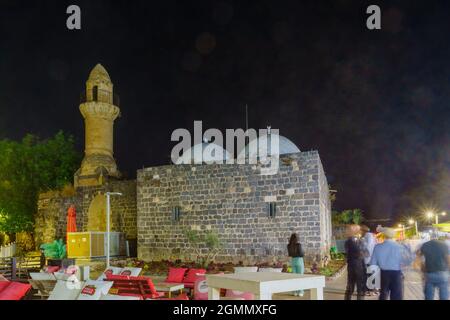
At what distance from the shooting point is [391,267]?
21.5 ft

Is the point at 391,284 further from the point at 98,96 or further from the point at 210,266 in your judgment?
the point at 98,96

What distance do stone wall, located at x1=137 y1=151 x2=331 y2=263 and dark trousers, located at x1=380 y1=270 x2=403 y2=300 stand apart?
7.49 meters

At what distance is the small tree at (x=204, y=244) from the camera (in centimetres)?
1538

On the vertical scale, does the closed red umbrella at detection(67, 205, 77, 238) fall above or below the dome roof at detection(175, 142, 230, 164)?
below

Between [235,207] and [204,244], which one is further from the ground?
[235,207]

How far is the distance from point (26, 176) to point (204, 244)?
1964cm

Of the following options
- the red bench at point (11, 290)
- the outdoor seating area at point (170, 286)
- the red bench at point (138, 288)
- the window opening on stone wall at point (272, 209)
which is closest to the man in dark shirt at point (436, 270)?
the outdoor seating area at point (170, 286)

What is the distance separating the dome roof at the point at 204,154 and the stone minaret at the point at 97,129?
5551 mm

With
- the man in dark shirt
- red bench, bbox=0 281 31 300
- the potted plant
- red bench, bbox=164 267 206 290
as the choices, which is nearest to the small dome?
the potted plant

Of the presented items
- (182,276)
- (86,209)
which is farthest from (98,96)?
(182,276)

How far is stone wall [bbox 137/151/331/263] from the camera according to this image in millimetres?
14383

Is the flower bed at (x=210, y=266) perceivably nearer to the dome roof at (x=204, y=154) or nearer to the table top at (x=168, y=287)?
the table top at (x=168, y=287)

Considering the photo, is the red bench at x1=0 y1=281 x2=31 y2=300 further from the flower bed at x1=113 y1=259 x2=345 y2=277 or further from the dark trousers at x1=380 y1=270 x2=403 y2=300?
the flower bed at x1=113 y1=259 x2=345 y2=277
